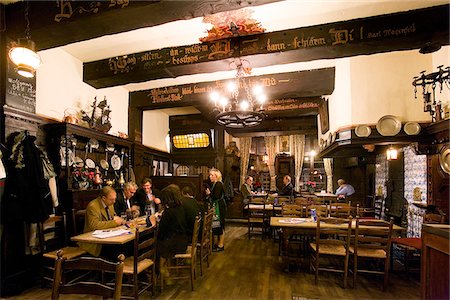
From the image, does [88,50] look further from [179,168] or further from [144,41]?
[179,168]

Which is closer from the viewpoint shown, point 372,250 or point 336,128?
point 372,250

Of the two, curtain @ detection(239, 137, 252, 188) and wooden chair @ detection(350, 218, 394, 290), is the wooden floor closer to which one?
wooden chair @ detection(350, 218, 394, 290)

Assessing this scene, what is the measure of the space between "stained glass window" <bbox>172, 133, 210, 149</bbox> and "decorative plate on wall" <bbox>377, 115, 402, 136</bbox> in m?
5.52

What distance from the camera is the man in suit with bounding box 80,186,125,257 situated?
141 inches

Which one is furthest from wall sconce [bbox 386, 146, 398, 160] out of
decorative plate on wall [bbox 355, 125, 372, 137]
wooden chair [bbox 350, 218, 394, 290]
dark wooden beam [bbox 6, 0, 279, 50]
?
dark wooden beam [bbox 6, 0, 279, 50]

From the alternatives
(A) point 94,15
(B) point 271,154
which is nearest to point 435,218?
(A) point 94,15

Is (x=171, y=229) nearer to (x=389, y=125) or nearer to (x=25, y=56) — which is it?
(x=25, y=56)

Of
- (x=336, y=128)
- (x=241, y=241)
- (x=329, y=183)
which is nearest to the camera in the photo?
(x=336, y=128)

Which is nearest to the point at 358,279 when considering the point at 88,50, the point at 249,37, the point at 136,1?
the point at 249,37

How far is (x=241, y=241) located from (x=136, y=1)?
18.0 feet

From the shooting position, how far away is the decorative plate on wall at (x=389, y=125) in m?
5.27

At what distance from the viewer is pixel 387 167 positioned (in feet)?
23.5

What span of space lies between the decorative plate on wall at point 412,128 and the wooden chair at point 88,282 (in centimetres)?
544

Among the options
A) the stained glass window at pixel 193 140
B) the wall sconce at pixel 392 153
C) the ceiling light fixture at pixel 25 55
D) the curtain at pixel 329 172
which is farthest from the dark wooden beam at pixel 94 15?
the curtain at pixel 329 172
